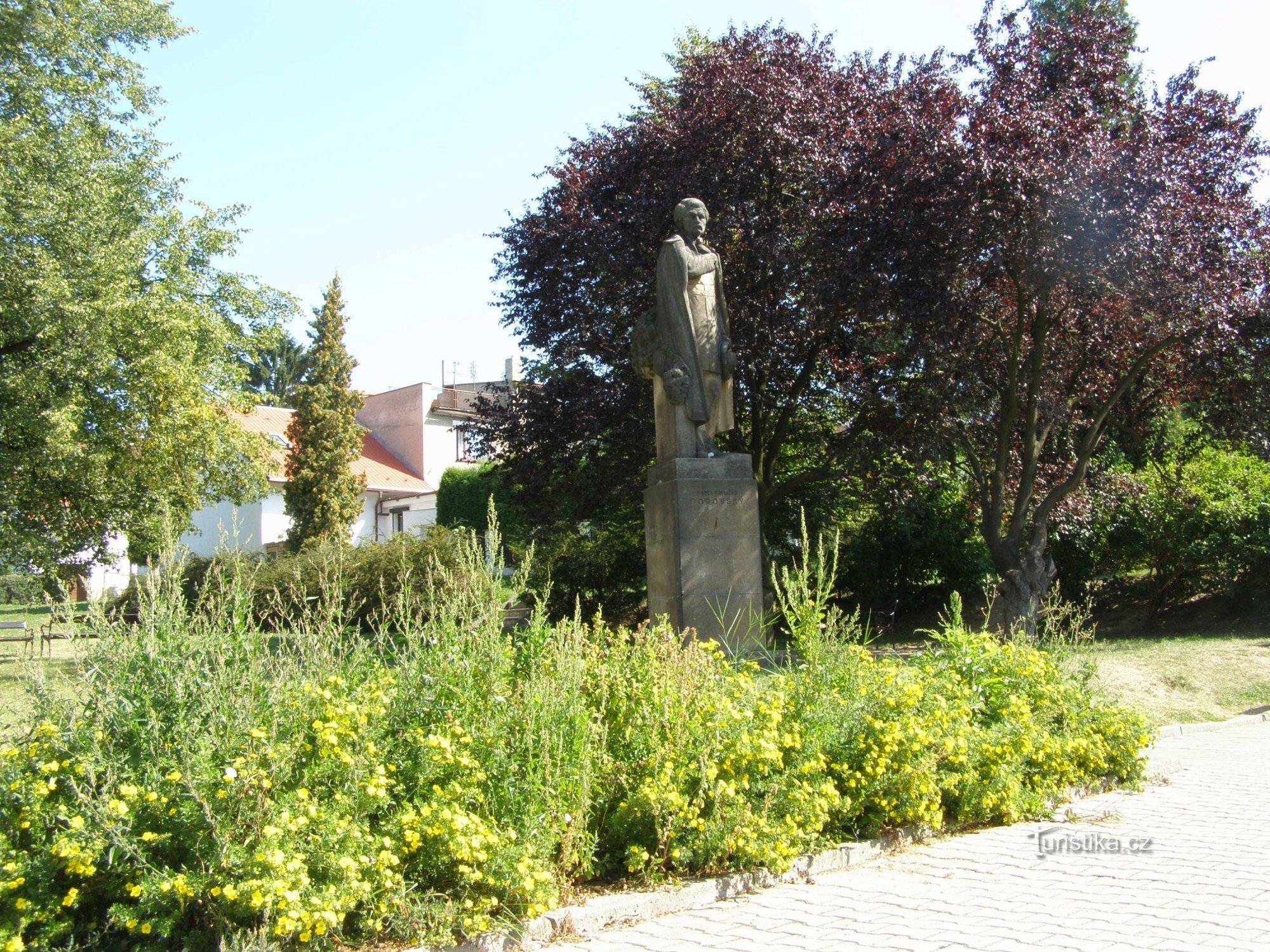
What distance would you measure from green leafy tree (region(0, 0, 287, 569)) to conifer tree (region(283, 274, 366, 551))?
17.6 metres

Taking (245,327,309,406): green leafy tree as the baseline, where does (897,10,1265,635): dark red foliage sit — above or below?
below

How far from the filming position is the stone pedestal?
32.7ft

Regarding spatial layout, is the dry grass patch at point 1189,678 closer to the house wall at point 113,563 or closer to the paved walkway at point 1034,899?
the paved walkway at point 1034,899

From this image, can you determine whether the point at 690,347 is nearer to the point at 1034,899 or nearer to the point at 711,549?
the point at 711,549

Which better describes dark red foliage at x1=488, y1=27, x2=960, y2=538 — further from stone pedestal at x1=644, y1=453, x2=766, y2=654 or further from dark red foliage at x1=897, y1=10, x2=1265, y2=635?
stone pedestal at x1=644, y1=453, x2=766, y2=654

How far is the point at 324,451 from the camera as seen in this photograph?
39.4m

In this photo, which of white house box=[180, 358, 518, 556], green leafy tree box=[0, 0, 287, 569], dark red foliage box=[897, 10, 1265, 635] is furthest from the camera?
white house box=[180, 358, 518, 556]

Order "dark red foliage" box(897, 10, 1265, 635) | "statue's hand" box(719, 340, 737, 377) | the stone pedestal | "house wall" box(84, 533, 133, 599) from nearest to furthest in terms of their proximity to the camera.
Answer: the stone pedestal → "statue's hand" box(719, 340, 737, 377) → "dark red foliage" box(897, 10, 1265, 635) → "house wall" box(84, 533, 133, 599)

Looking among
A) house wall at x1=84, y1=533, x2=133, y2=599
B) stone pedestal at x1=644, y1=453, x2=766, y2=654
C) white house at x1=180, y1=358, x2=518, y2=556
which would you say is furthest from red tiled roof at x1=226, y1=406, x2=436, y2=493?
stone pedestal at x1=644, y1=453, x2=766, y2=654

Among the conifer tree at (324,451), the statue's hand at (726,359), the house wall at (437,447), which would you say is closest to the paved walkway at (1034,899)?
the statue's hand at (726,359)

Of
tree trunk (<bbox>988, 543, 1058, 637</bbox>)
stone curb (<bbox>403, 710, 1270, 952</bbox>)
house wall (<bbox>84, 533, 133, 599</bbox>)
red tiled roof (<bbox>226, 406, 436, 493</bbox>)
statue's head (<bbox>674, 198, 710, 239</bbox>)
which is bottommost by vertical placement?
stone curb (<bbox>403, 710, 1270, 952</bbox>)

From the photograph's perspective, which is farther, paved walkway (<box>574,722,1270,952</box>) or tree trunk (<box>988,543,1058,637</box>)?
tree trunk (<box>988,543,1058,637</box>)

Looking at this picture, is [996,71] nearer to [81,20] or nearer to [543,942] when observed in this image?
[543,942]

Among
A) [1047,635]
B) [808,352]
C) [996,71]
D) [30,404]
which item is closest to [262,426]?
[30,404]
